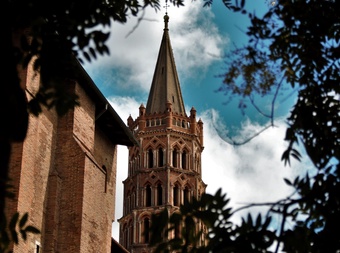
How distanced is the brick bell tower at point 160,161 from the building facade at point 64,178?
122ft

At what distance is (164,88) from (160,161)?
6.50 meters

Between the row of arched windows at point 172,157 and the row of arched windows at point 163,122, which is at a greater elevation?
the row of arched windows at point 163,122

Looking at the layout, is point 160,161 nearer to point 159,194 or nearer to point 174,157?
point 174,157

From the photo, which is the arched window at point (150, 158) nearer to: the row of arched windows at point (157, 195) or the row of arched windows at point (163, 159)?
the row of arched windows at point (163, 159)

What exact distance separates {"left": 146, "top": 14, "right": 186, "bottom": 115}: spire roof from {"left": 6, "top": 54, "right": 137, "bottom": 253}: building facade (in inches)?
1582

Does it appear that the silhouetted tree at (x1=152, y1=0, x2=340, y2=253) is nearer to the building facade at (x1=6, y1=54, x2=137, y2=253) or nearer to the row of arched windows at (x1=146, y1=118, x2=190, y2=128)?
the building facade at (x1=6, y1=54, x2=137, y2=253)

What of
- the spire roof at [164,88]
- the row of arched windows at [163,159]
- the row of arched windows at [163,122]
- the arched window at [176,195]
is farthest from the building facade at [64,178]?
the spire roof at [164,88]

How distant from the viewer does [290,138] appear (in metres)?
6.40

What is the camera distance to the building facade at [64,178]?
15.6 m

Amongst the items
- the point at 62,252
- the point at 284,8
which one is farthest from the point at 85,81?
the point at 284,8

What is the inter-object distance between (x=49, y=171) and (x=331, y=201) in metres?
12.3

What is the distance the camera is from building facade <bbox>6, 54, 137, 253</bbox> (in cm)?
1565

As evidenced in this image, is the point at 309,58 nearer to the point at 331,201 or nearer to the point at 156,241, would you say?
the point at 331,201

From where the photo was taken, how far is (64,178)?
709 inches
